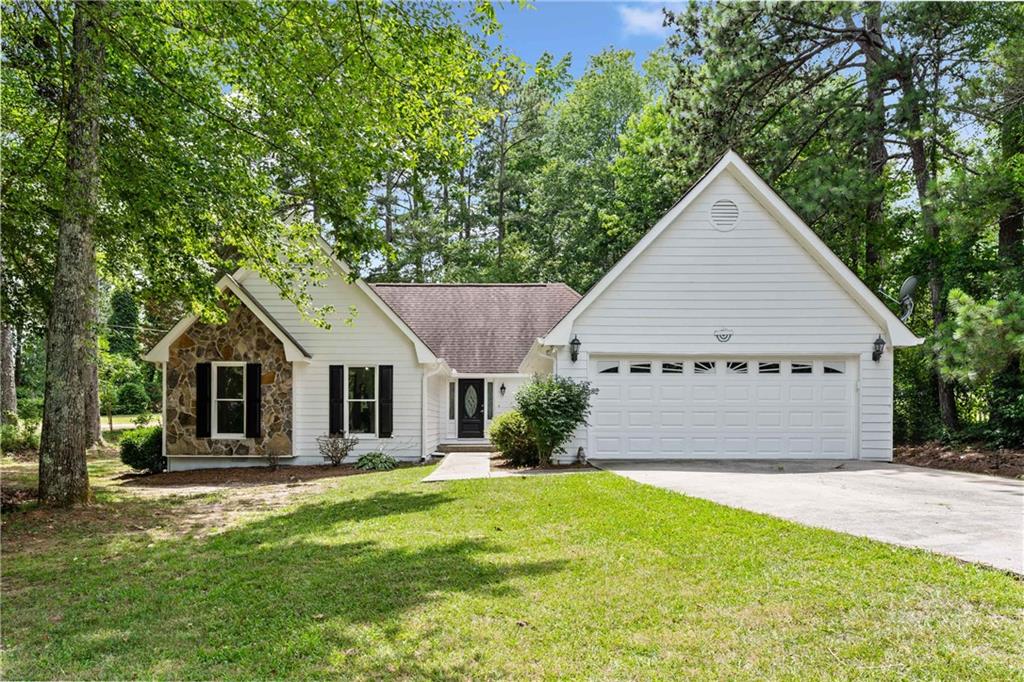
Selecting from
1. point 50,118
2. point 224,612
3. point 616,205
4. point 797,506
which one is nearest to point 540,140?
point 616,205

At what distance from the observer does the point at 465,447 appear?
18.7 m

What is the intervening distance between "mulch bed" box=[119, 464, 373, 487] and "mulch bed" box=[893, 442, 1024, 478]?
12.0 m

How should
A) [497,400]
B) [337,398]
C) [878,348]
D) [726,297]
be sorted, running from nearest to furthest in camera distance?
1. [878,348]
2. [726,297]
3. [337,398]
4. [497,400]

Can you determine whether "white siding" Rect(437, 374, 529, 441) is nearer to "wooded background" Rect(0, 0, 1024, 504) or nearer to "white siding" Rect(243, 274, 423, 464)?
"white siding" Rect(243, 274, 423, 464)

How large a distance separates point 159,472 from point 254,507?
6.85 m

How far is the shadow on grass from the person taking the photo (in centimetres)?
384

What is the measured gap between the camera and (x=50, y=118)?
34.3 feet

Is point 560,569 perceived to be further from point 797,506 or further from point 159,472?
point 159,472

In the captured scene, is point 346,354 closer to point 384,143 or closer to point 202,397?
point 202,397

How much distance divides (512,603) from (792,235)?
11760 mm

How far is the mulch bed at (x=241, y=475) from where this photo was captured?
13.2 meters

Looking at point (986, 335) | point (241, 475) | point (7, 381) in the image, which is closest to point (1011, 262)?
point (986, 335)

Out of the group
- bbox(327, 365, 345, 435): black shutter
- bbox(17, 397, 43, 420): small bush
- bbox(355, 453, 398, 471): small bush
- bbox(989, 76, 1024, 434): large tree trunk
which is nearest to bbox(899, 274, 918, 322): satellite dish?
bbox(989, 76, 1024, 434): large tree trunk

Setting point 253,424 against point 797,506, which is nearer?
point 797,506
